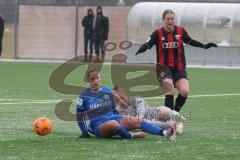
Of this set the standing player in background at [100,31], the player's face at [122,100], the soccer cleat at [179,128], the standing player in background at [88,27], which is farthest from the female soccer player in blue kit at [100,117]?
the standing player in background at [88,27]

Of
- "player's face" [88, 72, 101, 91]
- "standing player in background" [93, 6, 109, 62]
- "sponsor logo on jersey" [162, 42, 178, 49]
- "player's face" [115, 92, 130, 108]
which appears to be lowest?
"standing player in background" [93, 6, 109, 62]

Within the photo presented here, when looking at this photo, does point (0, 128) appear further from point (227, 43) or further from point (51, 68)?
point (227, 43)

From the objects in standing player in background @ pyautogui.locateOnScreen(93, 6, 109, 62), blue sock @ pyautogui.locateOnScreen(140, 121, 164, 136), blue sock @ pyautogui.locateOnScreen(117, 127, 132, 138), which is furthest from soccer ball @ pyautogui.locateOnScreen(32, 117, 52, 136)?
standing player in background @ pyautogui.locateOnScreen(93, 6, 109, 62)

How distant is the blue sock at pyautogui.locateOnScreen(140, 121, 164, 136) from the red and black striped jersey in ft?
8.61

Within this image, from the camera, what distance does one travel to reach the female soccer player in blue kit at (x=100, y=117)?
11.5m

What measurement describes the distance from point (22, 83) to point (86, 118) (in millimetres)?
12340

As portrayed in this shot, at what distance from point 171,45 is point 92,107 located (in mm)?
2930

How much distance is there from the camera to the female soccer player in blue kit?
1152cm

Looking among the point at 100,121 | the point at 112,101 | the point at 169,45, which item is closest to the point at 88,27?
the point at 169,45

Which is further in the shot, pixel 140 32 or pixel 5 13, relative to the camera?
pixel 5 13

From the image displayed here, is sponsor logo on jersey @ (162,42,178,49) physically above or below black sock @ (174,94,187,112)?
above

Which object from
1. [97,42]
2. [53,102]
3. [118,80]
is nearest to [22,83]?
[53,102]

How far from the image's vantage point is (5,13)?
128 ft

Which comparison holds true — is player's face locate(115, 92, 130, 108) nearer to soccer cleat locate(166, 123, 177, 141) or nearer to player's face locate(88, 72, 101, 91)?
player's face locate(88, 72, 101, 91)
